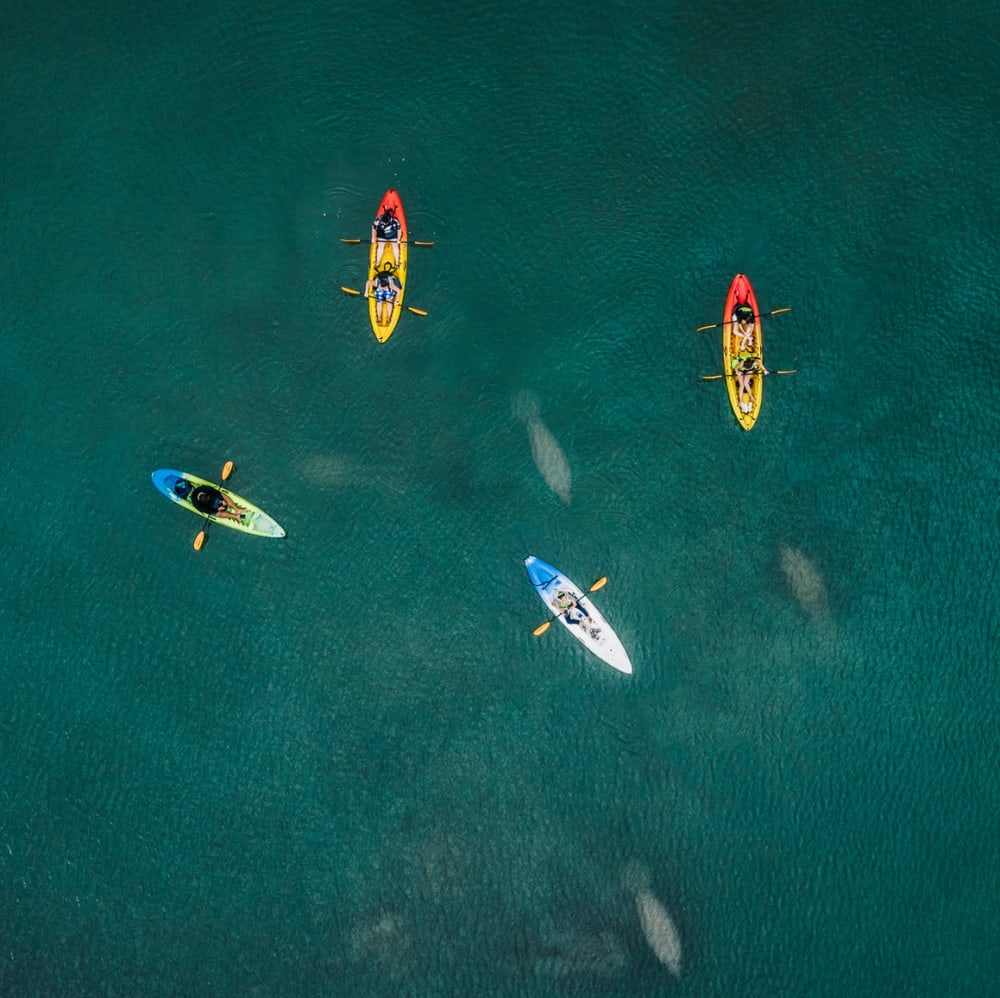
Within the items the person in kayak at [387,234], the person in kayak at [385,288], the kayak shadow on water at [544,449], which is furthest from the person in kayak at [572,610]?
the person in kayak at [387,234]

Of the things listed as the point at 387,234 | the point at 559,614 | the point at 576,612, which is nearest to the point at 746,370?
the point at 576,612

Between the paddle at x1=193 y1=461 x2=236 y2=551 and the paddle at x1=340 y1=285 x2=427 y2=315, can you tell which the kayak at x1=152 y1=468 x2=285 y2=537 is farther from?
the paddle at x1=340 y1=285 x2=427 y2=315

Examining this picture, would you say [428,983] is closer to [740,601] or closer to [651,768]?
[651,768]

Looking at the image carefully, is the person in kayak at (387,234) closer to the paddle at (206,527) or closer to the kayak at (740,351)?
the paddle at (206,527)

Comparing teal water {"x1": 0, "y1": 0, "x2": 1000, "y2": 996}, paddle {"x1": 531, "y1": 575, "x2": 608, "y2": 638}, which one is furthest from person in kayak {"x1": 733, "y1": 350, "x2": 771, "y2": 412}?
paddle {"x1": 531, "y1": 575, "x2": 608, "y2": 638}

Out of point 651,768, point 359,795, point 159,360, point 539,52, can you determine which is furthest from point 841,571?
point 159,360

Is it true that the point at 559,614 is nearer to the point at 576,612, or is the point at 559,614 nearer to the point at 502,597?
the point at 576,612
